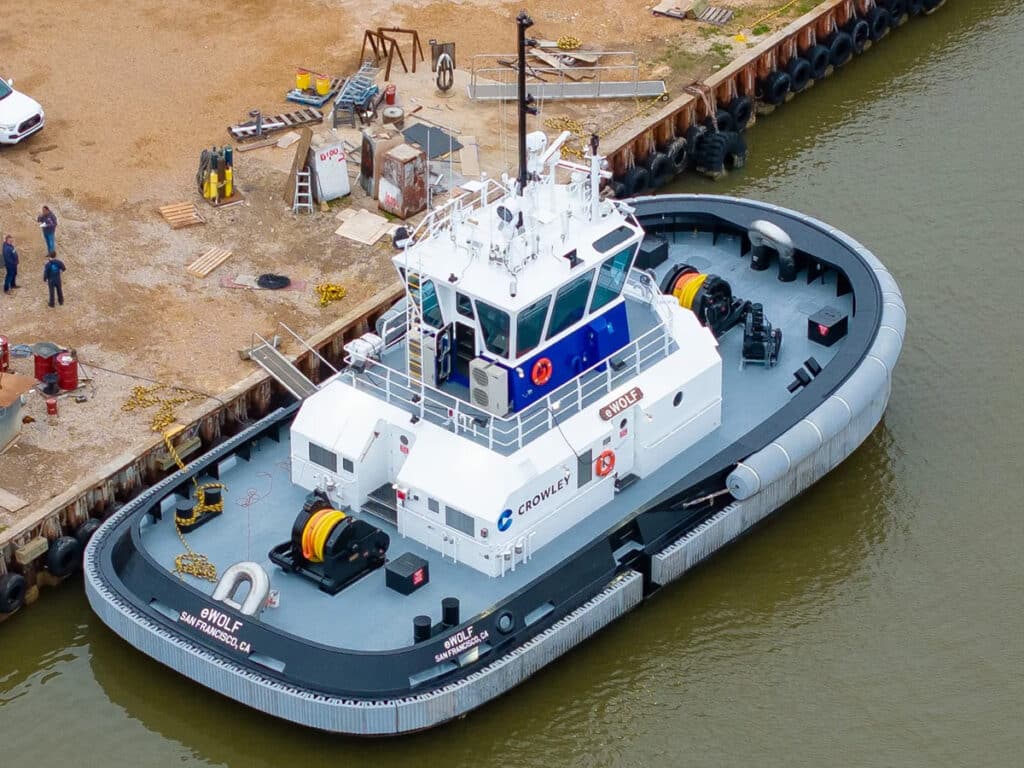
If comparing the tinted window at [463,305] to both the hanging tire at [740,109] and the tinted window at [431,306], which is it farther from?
the hanging tire at [740,109]

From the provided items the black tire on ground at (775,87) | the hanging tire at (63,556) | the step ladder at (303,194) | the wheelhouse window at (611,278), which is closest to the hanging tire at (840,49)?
the black tire on ground at (775,87)

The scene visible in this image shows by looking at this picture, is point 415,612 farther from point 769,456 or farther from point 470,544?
point 769,456

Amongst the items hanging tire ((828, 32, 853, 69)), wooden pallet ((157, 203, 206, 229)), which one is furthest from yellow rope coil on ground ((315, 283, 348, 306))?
hanging tire ((828, 32, 853, 69))

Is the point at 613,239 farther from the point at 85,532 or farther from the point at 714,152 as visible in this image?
the point at 714,152

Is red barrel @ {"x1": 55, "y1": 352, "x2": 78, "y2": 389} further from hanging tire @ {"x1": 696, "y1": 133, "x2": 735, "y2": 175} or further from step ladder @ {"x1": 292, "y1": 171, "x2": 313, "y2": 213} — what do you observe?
hanging tire @ {"x1": 696, "y1": 133, "x2": 735, "y2": 175}

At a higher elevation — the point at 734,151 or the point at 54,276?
the point at 54,276

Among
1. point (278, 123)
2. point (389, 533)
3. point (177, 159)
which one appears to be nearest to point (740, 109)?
point (278, 123)
